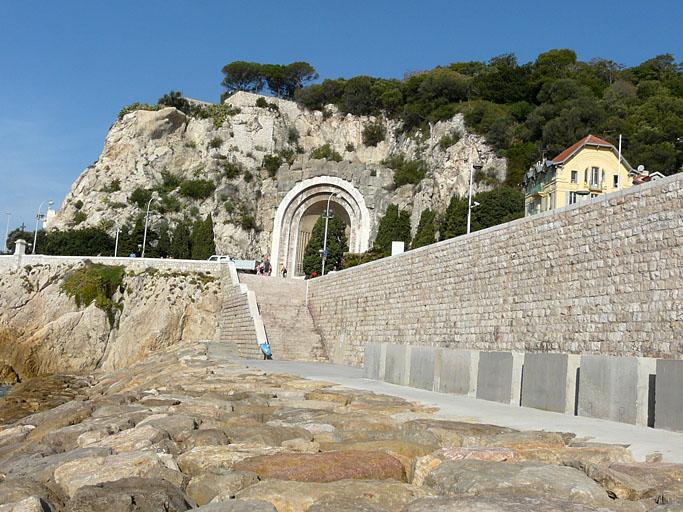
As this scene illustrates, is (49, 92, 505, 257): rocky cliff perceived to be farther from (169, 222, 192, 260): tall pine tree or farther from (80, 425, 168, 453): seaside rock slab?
(80, 425, 168, 453): seaside rock slab

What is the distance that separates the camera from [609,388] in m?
7.07

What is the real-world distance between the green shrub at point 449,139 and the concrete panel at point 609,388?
4207 cm

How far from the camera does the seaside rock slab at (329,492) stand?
11.1ft

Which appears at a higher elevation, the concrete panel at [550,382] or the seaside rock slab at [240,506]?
the concrete panel at [550,382]

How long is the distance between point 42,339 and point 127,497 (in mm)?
28493

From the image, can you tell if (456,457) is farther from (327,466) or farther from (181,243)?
(181,243)

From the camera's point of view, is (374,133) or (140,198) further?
(374,133)

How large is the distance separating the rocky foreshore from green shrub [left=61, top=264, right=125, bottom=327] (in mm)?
25041

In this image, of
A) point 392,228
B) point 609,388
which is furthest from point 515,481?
point 392,228

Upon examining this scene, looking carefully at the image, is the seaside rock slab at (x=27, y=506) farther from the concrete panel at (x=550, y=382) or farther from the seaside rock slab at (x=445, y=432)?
the concrete panel at (x=550, y=382)

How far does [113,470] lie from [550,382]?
220 inches

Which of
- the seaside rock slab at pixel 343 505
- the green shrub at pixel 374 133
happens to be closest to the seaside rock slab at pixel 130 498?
the seaside rock slab at pixel 343 505

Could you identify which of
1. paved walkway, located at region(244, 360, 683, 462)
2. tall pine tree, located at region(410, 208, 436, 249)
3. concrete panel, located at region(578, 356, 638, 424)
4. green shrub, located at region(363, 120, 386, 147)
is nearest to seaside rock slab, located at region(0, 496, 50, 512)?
paved walkway, located at region(244, 360, 683, 462)

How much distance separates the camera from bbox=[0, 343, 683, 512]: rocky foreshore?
10.9ft
